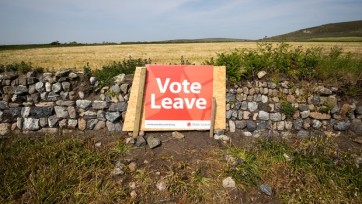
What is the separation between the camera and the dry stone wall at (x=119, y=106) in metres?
6.23

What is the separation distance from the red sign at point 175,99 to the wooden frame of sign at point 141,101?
0.63ft

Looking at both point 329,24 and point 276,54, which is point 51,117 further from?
point 329,24

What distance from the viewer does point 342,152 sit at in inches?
223

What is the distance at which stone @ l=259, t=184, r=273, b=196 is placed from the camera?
14.9 ft

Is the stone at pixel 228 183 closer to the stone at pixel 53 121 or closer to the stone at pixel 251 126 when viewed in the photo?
the stone at pixel 251 126

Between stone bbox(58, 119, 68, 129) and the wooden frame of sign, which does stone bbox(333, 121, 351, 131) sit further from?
stone bbox(58, 119, 68, 129)

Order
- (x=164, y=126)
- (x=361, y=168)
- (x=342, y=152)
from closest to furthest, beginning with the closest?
(x=361, y=168) → (x=342, y=152) → (x=164, y=126)

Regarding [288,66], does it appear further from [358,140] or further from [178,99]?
[178,99]

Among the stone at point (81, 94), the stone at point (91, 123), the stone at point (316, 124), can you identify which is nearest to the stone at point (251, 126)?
the stone at point (316, 124)

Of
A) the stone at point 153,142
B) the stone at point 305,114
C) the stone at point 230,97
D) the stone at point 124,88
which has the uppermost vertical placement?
the stone at point 124,88

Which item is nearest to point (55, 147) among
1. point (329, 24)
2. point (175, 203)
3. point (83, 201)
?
point (83, 201)

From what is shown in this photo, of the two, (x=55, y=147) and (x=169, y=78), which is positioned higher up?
(x=169, y=78)

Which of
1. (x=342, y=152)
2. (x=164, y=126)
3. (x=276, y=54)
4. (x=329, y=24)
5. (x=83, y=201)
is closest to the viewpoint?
(x=83, y=201)

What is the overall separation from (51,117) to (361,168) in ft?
21.3
